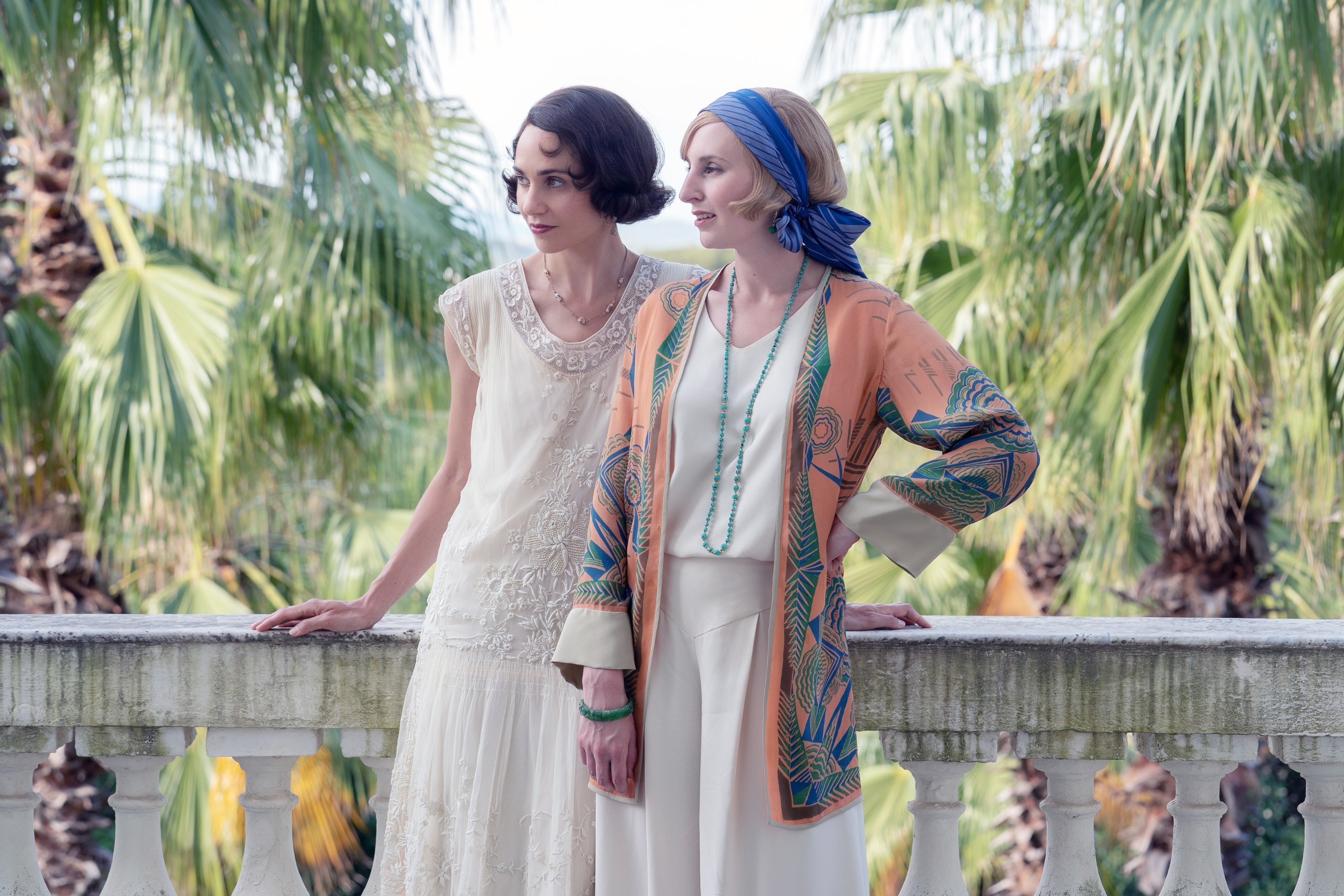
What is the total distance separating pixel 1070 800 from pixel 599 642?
88 centimetres

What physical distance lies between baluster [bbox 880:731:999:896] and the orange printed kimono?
358 mm

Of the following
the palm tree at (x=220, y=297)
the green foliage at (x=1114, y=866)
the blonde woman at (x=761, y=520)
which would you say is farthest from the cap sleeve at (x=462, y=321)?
the green foliage at (x=1114, y=866)

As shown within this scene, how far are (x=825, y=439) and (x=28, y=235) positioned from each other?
236 inches

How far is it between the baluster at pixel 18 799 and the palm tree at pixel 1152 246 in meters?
3.41

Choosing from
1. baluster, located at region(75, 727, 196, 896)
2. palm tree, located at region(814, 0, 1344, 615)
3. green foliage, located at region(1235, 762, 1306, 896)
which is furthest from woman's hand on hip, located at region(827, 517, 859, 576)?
green foliage, located at region(1235, 762, 1306, 896)

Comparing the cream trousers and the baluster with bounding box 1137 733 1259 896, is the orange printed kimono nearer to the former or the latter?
the cream trousers

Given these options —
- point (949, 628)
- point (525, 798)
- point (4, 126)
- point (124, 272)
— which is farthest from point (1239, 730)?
point (4, 126)

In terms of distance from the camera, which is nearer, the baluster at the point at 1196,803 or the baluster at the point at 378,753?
the baluster at the point at 1196,803

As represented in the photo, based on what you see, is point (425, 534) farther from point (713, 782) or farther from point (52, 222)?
point (52, 222)

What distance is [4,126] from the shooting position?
575cm

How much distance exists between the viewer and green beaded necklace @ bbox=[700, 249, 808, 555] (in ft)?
4.64

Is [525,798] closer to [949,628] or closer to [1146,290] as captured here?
[949,628]

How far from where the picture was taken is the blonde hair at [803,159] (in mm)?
1418

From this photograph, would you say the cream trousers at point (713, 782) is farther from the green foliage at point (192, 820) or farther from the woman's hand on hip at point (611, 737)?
the green foliage at point (192, 820)
